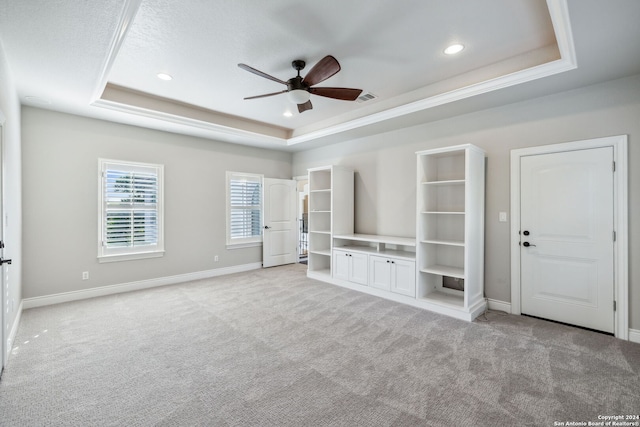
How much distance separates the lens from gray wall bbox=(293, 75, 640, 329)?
2.94 meters

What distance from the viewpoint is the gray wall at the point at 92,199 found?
3896 mm

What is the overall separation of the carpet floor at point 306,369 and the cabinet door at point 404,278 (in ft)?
1.02

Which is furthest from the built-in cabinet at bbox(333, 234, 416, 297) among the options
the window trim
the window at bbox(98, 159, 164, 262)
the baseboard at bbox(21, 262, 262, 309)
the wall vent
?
the window at bbox(98, 159, 164, 262)

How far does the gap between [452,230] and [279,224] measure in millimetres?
3744

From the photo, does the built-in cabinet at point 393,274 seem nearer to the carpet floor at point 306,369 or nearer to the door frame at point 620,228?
the carpet floor at point 306,369

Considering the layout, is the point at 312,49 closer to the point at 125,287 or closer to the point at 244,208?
the point at 244,208

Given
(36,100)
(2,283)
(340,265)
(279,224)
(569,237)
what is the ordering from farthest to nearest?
(279,224), (340,265), (36,100), (569,237), (2,283)

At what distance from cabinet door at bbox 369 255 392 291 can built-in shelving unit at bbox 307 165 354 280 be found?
962 mm

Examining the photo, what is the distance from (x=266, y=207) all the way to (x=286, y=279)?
5.90 ft

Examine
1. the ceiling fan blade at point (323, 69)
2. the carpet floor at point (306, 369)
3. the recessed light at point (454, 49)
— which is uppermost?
the recessed light at point (454, 49)

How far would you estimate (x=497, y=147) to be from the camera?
3.79m

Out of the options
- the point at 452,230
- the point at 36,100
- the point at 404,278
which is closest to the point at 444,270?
the point at 404,278

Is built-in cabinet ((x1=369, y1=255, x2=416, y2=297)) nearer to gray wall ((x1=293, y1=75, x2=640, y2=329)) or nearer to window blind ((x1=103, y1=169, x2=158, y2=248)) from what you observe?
gray wall ((x1=293, y1=75, x2=640, y2=329))

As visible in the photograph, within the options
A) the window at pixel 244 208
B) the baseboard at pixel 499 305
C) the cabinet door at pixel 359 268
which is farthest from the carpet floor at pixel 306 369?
the window at pixel 244 208
